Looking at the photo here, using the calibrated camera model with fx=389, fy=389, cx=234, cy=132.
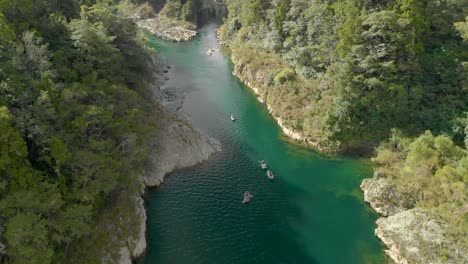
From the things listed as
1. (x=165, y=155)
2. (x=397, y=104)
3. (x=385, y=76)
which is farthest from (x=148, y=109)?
(x=397, y=104)

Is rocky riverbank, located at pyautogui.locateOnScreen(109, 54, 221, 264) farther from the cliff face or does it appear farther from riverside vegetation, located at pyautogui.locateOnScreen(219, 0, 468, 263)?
the cliff face

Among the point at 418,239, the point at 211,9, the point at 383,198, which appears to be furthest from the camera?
the point at 211,9

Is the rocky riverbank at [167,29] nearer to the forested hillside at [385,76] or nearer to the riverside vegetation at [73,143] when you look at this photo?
the riverside vegetation at [73,143]

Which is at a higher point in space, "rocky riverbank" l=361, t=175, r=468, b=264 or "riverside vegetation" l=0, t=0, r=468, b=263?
"riverside vegetation" l=0, t=0, r=468, b=263

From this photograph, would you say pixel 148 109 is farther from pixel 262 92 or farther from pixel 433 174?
pixel 433 174

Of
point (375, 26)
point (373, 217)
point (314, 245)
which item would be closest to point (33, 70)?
point (314, 245)

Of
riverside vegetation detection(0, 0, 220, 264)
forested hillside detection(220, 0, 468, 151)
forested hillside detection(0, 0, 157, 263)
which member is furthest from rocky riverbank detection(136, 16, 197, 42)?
forested hillside detection(0, 0, 157, 263)
